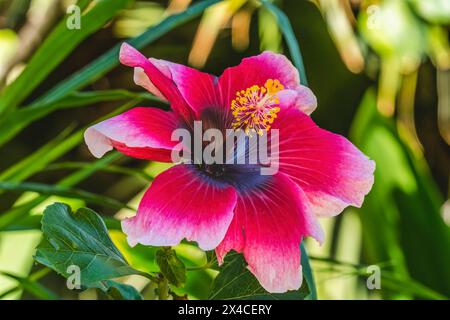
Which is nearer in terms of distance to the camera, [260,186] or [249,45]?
[260,186]

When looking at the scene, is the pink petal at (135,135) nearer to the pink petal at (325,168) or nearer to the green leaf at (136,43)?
the pink petal at (325,168)

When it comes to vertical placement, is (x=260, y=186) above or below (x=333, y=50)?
below

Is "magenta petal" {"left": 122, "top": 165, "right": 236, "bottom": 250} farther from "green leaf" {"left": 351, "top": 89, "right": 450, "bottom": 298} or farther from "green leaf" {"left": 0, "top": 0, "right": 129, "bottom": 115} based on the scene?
"green leaf" {"left": 351, "top": 89, "right": 450, "bottom": 298}

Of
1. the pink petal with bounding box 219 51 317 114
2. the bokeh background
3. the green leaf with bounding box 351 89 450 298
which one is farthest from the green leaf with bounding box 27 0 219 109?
the green leaf with bounding box 351 89 450 298

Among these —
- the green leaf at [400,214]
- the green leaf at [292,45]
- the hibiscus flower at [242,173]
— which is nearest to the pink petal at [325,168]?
the hibiscus flower at [242,173]

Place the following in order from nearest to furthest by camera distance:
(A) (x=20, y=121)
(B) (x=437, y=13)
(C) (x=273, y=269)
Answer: (C) (x=273, y=269)
(A) (x=20, y=121)
(B) (x=437, y=13)

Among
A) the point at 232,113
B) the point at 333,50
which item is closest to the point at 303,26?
the point at 333,50

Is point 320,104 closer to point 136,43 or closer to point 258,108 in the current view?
point 136,43
